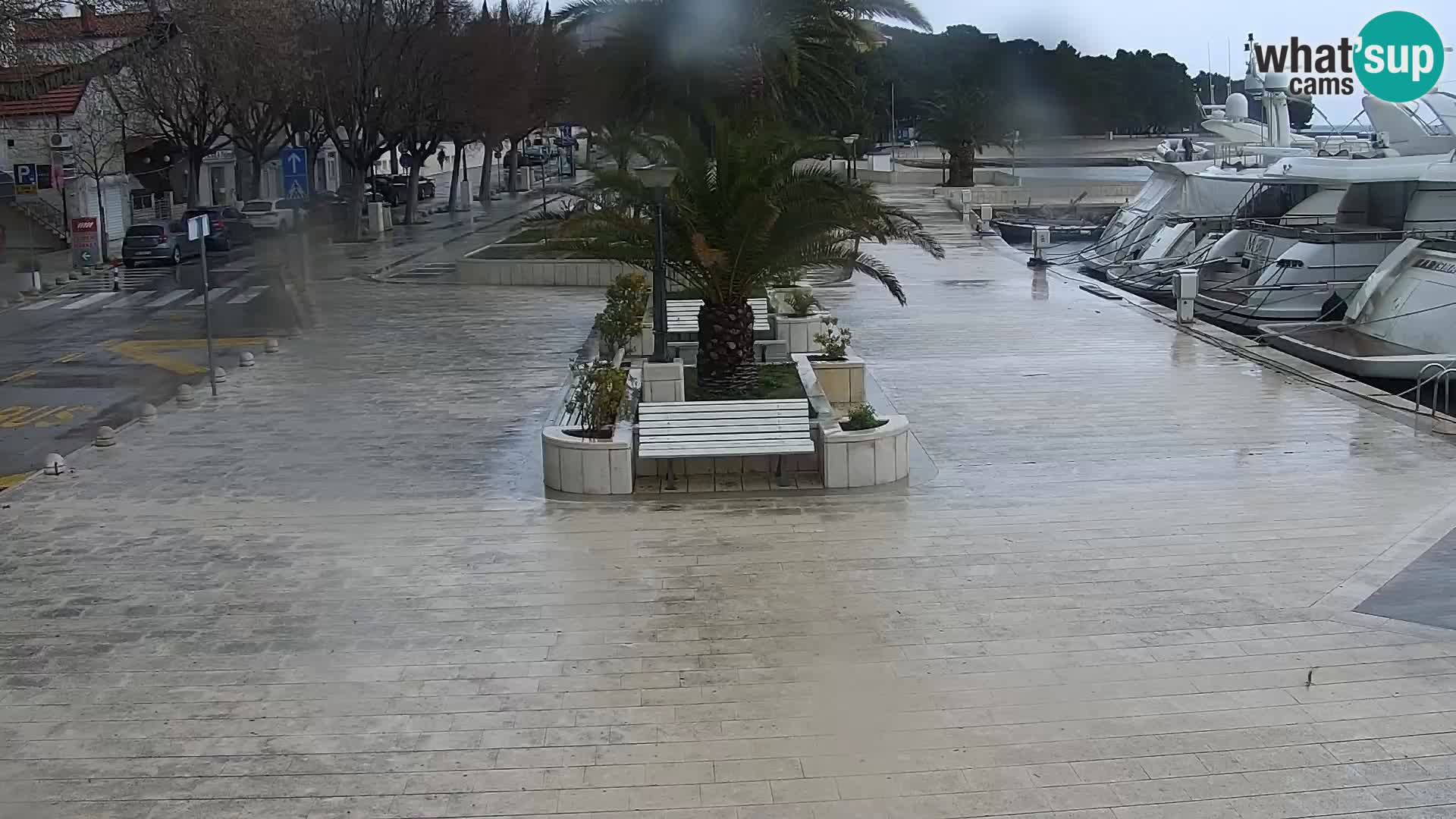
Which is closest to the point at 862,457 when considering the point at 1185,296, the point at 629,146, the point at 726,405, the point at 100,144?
the point at 726,405

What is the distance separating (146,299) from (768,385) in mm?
18405

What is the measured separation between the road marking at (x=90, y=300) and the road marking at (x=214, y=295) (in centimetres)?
179

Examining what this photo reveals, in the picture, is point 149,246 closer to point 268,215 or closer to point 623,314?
point 268,215

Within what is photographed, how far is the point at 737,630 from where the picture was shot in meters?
8.64

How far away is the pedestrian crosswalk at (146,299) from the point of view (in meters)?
27.3

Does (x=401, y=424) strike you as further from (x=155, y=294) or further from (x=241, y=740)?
(x=155, y=294)

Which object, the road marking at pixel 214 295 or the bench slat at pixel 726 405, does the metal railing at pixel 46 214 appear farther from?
the bench slat at pixel 726 405

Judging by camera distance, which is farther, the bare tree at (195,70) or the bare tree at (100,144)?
the bare tree at (100,144)

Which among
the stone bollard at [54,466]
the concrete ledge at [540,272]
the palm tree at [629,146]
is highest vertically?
the palm tree at [629,146]

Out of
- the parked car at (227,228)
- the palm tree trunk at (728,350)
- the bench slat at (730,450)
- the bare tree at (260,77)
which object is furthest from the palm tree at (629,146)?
the parked car at (227,228)

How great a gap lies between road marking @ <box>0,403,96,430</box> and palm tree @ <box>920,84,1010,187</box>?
41.6m

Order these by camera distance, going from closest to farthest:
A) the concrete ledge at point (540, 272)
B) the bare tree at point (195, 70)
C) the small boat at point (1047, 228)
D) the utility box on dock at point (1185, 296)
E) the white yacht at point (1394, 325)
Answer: the bare tree at point (195, 70) → the white yacht at point (1394, 325) → the utility box on dock at point (1185, 296) → the concrete ledge at point (540, 272) → the small boat at point (1047, 228)

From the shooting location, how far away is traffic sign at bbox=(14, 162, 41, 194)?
121ft

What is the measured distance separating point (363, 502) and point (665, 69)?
1679 centimetres
